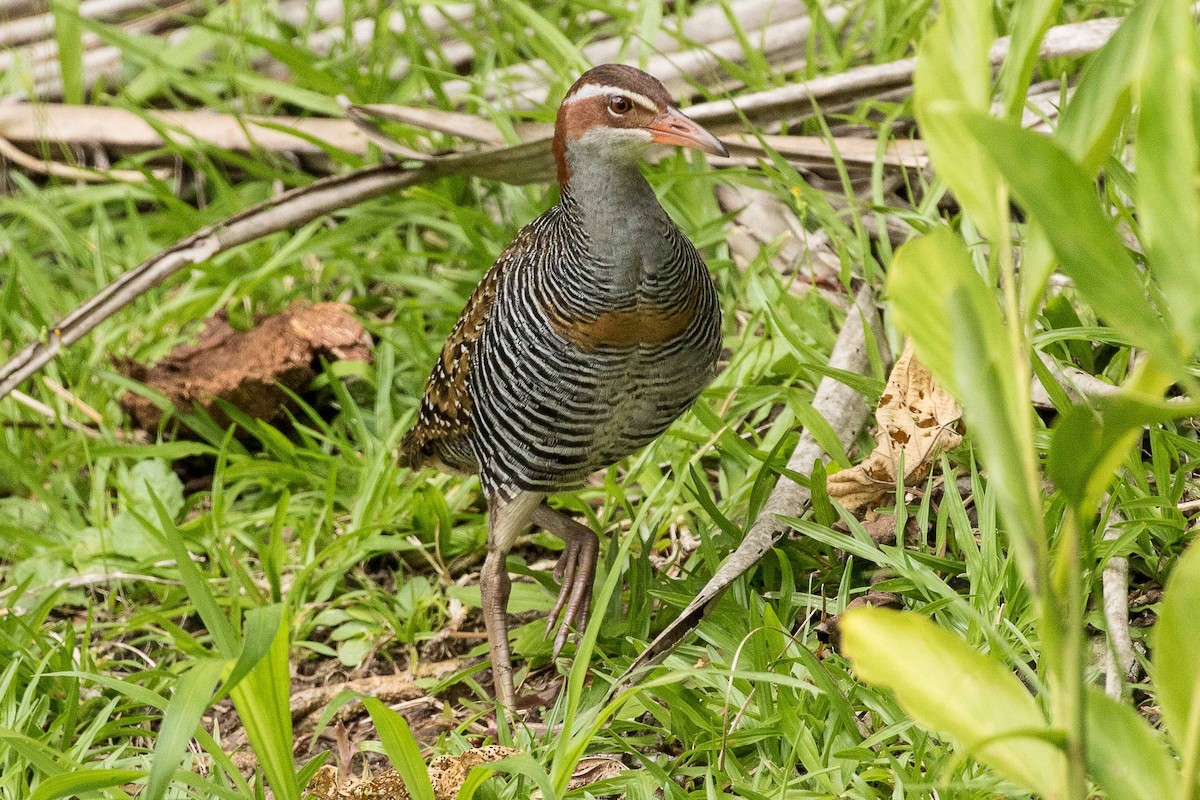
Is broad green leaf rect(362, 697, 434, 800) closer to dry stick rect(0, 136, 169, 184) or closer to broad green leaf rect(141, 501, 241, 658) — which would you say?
broad green leaf rect(141, 501, 241, 658)

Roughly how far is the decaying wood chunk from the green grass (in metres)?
0.10

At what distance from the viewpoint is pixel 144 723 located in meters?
3.38

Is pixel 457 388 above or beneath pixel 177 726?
above

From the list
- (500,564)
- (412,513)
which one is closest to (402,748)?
(500,564)

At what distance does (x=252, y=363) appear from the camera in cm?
440

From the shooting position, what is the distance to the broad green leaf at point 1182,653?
135cm

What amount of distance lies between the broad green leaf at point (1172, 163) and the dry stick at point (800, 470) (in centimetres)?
151

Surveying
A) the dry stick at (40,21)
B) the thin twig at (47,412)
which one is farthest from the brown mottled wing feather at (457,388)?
the dry stick at (40,21)

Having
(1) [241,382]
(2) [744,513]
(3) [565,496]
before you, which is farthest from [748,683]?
(1) [241,382]

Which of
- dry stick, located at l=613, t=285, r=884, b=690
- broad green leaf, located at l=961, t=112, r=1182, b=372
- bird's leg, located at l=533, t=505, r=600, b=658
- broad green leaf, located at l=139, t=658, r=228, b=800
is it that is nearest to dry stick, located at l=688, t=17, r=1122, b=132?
dry stick, located at l=613, t=285, r=884, b=690

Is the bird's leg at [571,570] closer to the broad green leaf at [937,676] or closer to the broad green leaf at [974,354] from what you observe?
the broad green leaf at [937,676]

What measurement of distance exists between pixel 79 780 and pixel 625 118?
1796 mm

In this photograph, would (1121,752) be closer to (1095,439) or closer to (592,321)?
(1095,439)

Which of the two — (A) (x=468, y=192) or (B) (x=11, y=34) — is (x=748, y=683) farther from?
(B) (x=11, y=34)
